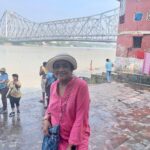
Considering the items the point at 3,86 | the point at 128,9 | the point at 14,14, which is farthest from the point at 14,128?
the point at 14,14

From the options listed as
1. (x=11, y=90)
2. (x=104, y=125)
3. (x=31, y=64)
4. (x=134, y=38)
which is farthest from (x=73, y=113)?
(x=31, y=64)

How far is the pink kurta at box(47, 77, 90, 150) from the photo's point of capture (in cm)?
187

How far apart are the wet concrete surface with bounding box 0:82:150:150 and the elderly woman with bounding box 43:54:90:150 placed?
7.32 ft

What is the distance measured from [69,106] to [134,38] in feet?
37.9

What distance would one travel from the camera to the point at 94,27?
61.9 metres

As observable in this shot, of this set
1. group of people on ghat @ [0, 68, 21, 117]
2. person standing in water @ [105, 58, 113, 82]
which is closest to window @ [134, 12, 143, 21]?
person standing in water @ [105, 58, 113, 82]

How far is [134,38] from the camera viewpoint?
42.2ft

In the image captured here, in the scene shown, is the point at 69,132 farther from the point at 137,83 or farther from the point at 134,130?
the point at 137,83

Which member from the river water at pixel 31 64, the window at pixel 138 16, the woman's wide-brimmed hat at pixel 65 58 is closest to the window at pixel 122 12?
the window at pixel 138 16

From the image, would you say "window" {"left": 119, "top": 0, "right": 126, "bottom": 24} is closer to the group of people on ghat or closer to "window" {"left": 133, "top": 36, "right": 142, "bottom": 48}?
"window" {"left": 133, "top": 36, "right": 142, "bottom": 48}

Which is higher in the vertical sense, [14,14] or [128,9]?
[14,14]

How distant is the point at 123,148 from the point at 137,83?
750cm

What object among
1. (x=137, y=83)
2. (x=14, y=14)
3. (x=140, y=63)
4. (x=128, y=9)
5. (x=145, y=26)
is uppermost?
(x=14, y=14)

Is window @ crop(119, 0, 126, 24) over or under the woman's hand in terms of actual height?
over
